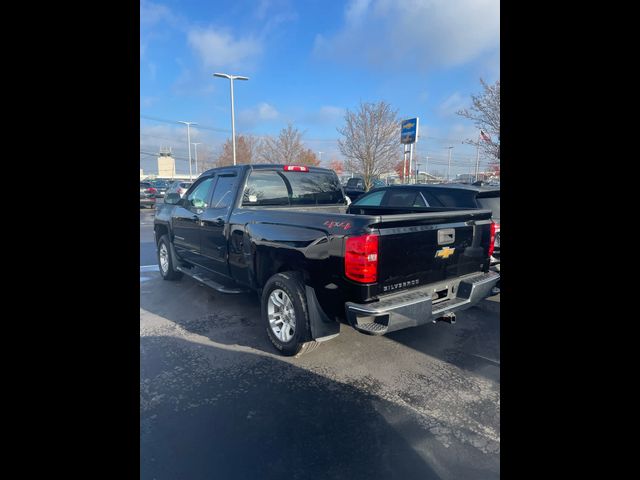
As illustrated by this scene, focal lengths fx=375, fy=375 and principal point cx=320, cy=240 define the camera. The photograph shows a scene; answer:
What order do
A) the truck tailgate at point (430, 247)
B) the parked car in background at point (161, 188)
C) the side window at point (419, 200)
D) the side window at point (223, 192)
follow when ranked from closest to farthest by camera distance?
the truck tailgate at point (430, 247) → the side window at point (223, 192) → the side window at point (419, 200) → the parked car in background at point (161, 188)

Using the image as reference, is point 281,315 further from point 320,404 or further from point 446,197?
point 446,197

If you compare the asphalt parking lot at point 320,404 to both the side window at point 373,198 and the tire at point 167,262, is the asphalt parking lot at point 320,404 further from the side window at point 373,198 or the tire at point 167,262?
the side window at point 373,198

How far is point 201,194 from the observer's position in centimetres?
601

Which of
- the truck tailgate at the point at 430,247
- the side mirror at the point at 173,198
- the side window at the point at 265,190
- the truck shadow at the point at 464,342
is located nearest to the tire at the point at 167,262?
the side mirror at the point at 173,198

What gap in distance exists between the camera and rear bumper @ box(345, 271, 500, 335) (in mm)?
3145

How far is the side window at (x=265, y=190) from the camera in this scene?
491 cm

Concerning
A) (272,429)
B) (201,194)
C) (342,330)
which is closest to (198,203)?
(201,194)

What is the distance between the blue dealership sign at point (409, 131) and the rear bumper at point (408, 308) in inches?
740

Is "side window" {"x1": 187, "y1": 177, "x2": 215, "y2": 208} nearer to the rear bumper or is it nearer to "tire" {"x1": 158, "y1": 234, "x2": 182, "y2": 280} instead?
"tire" {"x1": 158, "y1": 234, "x2": 182, "y2": 280}

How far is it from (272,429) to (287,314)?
1.35m
